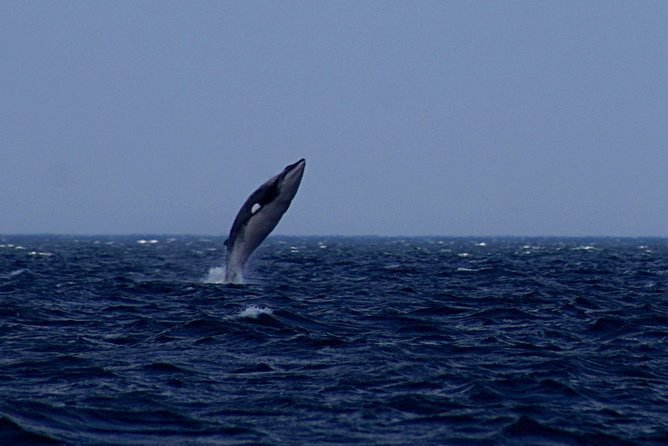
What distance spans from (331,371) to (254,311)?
6.43 metres

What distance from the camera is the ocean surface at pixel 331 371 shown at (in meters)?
8.03

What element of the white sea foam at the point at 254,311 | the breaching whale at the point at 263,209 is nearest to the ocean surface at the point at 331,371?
the white sea foam at the point at 254,311

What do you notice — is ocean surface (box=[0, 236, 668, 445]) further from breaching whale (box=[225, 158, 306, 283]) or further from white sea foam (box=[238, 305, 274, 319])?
breaching whale (box=[225, 158, 306, 283])

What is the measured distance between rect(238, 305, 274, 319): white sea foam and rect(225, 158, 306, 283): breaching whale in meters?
1.67

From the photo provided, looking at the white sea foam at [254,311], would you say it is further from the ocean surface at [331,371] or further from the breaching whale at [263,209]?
the breaching whale at [263,209]

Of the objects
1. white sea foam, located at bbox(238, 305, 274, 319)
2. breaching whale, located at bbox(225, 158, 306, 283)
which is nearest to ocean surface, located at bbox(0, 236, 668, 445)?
white sea foam, located at bbox(238, 305, 274, 319)

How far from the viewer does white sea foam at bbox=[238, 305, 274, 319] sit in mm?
16792

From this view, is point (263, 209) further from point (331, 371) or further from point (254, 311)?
point (331, 371)

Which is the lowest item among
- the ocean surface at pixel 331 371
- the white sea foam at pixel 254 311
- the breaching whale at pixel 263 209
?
the ocean surface at pixel 331 371

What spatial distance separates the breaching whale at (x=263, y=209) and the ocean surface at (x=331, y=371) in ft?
5.70

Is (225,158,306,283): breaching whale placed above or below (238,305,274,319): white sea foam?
above

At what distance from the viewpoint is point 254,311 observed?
17.2 metres

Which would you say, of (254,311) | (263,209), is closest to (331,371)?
(254,311)

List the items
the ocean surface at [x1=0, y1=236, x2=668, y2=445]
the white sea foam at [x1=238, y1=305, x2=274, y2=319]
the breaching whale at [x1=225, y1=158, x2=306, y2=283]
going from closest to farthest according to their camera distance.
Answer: the ocean surface at [x1=0, y1=236, x2=668, y2=445]
the breaching whale at [x1=225, y1=158, x2=306, y2=283]
the white sea foam at [x1=238, y1=305, x2=274, y2=319]
